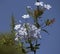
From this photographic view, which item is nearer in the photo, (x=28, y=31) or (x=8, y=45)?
(x=28, y=31)

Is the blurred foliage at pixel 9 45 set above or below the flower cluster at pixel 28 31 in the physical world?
below

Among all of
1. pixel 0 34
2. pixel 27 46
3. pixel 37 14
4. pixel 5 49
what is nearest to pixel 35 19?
pixel 37 14

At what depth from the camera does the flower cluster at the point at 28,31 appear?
3.21ft

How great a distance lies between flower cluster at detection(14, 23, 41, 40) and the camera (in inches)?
38.5

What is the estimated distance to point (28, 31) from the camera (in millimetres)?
997

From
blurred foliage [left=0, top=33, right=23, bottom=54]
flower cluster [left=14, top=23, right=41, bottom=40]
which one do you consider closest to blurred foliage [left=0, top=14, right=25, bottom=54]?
blurred foliage [left=0, top=33, right=23, bottom=54]

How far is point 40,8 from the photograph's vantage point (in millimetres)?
1016

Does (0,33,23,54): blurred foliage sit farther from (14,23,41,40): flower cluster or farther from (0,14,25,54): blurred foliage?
(14,23,41,40): flower cluster

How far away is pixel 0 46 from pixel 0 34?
25 centimetres

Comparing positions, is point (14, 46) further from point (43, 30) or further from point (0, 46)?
point (43, 30)

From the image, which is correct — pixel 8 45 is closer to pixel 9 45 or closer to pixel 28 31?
pixel 9 45

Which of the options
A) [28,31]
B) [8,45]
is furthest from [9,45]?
[28,31]

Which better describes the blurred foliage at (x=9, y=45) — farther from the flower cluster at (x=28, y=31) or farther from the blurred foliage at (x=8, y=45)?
the flower cluster at (x=28, y=31)

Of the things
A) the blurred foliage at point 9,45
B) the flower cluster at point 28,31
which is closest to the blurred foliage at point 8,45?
the blurred foliage at point 9,45
